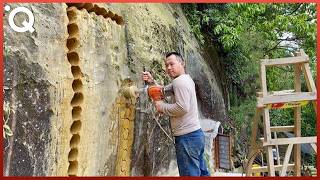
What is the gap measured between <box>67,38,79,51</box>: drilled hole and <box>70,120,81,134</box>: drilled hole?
517mm

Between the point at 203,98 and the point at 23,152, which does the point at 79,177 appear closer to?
the point at 23,152

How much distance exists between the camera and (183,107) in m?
3.21

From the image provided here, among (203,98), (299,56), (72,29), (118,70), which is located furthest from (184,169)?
(203,98)

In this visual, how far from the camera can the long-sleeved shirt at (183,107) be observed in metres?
3.22

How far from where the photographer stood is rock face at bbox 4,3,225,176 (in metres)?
2.91

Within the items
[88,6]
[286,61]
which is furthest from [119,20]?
[286,61]

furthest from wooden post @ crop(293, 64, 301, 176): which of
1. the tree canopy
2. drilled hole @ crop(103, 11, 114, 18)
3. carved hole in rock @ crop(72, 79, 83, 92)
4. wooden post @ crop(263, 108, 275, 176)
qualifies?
carved hole in rock @ crop(72, 79, 83, 92)

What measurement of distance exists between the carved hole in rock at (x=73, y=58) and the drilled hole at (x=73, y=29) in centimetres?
14

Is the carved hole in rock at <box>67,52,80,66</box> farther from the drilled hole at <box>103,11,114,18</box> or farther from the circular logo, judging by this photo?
the drilled hole at <box>103,11,114,18</box>

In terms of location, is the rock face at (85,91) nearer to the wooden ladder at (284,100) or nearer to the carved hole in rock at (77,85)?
the carved hole in rock at (77,85)

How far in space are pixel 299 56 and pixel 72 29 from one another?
6.49 feet

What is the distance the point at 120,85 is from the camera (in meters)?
3.76

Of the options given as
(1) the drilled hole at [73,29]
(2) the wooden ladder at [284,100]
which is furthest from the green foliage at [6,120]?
(2) the wooden ladder at [284,100]

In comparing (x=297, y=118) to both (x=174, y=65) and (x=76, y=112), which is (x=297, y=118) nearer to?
(x=174, y=65)
